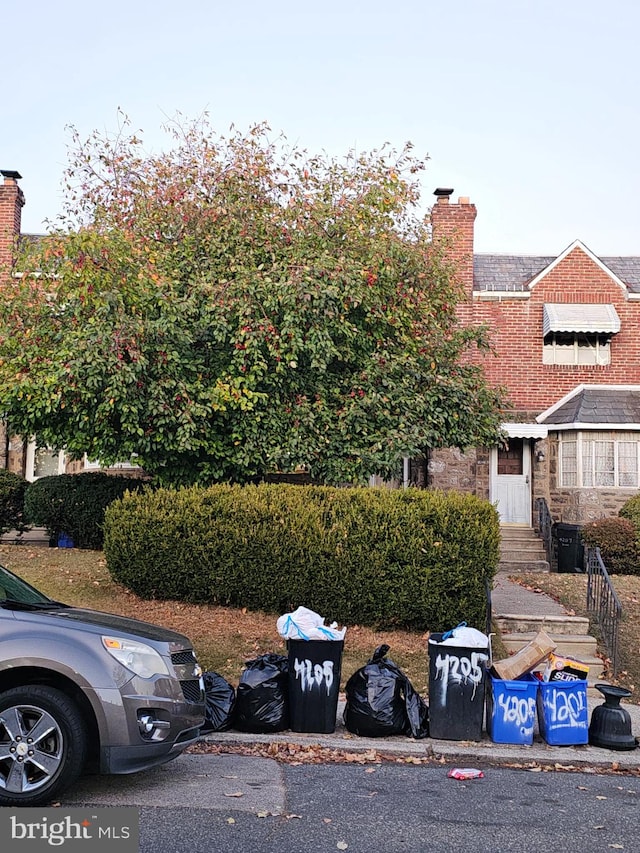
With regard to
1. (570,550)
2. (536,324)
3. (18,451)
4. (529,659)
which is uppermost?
(536,324)

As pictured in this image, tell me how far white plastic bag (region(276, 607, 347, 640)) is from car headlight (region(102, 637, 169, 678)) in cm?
195

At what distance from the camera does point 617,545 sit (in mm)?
15797

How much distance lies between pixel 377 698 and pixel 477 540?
141 inches

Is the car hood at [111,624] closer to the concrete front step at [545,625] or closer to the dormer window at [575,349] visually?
the concrete front step at [545,625]

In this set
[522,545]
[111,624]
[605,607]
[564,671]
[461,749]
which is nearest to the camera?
[111,624]

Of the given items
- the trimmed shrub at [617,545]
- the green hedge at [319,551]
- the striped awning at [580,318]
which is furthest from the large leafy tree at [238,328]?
the striped awning at [580,318]

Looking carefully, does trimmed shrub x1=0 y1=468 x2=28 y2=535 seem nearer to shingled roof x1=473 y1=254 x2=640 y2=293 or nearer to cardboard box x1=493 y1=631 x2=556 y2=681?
shingled roof x1=473 y1=254 x2=640 y2=293

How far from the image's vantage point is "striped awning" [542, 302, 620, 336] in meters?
19.0

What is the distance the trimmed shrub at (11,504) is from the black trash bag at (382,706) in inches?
422

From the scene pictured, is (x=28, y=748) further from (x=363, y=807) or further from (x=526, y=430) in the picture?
(x=526, y=430)

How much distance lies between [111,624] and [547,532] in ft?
43.7

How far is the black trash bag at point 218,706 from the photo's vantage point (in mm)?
7152

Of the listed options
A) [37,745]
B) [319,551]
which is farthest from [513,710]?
[37,745]

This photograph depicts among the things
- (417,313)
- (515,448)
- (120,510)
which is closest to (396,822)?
(120,510)
